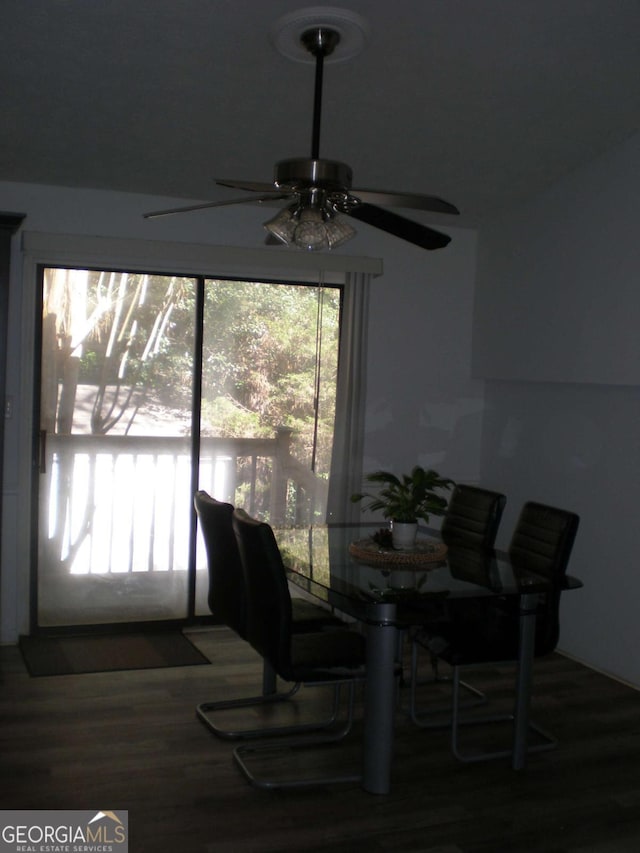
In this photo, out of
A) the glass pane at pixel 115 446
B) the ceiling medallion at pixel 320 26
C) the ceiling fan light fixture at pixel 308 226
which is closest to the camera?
the ceiling fan light fixture at pixel 308 226

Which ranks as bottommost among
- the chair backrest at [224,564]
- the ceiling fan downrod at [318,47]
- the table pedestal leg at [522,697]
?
the table pedestal leg at [522,697]

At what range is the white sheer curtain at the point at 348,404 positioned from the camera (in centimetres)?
540

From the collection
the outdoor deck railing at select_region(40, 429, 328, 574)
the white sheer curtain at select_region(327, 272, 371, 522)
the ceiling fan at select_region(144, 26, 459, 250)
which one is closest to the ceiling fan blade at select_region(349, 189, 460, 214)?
the ceiling fan at select_region(144, 26, 459, 250)

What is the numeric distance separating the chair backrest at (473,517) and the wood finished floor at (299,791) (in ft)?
2.51

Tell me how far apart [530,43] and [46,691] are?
3.45 metres

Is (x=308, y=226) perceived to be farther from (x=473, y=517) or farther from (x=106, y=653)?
(x=106, y=653)

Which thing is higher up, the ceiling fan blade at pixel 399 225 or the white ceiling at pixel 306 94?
the white ceiling at pixel 306 94

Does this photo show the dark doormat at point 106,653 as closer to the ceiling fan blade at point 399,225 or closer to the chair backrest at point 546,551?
the chair backrest at point 546,551

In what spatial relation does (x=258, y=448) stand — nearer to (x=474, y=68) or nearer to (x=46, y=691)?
(x=46, y=691)

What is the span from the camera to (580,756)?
141 inches

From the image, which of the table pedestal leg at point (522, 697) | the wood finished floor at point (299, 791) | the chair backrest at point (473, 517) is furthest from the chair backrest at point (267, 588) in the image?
the chair backrest at point (473, 517)

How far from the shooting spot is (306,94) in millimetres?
3615

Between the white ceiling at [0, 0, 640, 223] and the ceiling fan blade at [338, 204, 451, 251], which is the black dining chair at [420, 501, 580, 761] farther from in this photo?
the white ceiling at [0, 0, 640, 223]

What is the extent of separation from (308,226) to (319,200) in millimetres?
91
